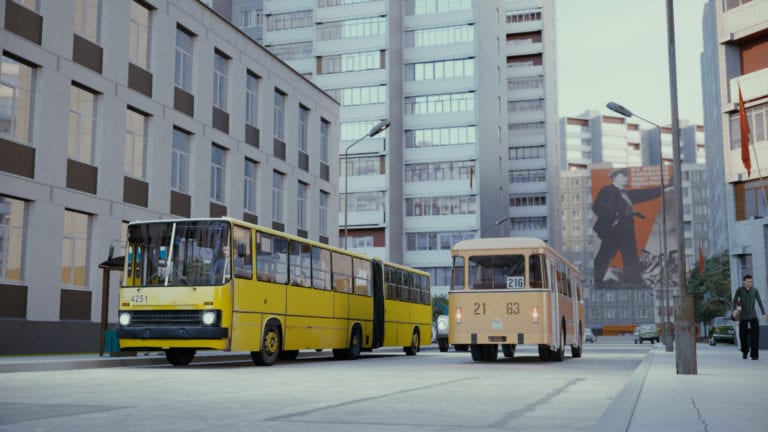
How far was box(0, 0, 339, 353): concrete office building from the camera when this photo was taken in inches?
984

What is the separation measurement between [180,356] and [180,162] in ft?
47.4

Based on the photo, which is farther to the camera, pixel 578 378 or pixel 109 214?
pixel 109 214

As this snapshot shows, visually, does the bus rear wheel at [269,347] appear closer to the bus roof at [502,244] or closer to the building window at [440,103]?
the bus roof at [502,244]

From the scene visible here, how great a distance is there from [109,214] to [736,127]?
2727cm

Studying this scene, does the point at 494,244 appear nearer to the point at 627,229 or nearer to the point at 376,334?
the point at 376,334

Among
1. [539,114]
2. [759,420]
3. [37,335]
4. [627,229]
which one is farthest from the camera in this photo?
[627,229]

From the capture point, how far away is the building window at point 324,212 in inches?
1901

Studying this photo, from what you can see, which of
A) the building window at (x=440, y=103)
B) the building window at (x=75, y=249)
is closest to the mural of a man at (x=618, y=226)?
the building window at (x=440, y=103)

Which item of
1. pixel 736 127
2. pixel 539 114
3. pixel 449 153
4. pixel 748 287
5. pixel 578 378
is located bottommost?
pixel 578 378

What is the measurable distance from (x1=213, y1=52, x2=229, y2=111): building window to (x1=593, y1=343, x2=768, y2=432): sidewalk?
26170 mm

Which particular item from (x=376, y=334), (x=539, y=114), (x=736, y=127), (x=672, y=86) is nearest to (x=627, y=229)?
(x=539, y=114)

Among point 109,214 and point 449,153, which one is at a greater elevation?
point 449,153

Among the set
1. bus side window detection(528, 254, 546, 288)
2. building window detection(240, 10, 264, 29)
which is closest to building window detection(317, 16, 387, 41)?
building window detection(240, 10, 264, 29)

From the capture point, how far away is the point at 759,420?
8.00m
